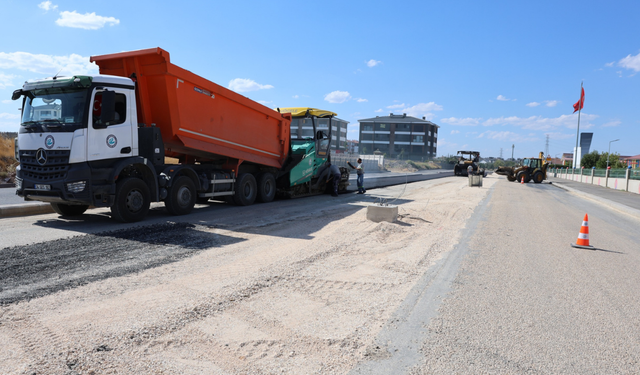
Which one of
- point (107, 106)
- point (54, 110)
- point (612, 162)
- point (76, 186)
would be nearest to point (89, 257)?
point (76, 186)

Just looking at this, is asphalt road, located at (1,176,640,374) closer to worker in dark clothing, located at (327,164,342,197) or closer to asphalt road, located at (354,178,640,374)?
asphalt road, located at (354,178,640,374)

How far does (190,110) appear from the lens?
934cm

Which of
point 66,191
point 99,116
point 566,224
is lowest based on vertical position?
point 566,224

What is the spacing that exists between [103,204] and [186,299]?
459 cm

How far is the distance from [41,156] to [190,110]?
3.12 metres

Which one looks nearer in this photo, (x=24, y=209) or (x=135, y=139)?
(x=135, y=139)

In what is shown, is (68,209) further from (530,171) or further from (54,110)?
(530,171)

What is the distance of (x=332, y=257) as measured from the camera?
598 cm

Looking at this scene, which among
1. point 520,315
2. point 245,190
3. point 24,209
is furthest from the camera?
point 245,190

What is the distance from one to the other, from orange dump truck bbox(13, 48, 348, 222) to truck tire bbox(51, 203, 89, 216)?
2 cm

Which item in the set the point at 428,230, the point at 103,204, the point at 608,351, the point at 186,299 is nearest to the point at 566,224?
the point at 428,230

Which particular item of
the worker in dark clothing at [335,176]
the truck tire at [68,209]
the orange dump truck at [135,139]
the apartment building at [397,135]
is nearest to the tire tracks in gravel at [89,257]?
the orange dump truck at [135,139]

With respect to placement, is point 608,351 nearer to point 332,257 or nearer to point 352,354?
→ point 352,354

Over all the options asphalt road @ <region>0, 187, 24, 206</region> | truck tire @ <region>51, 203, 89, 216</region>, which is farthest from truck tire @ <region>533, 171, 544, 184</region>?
asphalt road @ <region>0, 187, 24, 206</region>
